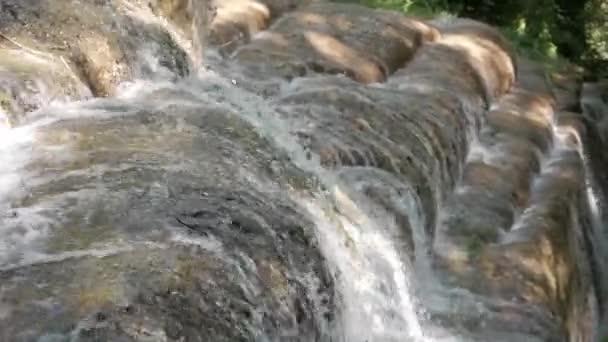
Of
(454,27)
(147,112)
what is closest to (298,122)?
(147,112)

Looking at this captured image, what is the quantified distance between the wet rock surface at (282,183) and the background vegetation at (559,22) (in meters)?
5.26

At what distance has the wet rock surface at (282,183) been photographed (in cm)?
334

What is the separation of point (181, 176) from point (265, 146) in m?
1.02

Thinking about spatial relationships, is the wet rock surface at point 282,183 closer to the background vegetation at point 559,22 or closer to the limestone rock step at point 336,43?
the limestone rock step at point 336,43

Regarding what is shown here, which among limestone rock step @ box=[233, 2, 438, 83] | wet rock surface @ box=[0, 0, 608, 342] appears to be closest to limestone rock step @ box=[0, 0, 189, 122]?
wet rock surface @ box=[0, 0, 608, 342]

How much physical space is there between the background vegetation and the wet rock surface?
5263 mm

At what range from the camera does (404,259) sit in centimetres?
604

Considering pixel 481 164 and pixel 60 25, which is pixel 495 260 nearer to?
pixel 481 164

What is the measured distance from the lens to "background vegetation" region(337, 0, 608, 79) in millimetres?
15906

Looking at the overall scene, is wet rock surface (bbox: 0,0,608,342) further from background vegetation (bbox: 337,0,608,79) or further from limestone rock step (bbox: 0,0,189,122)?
background vegetation (bbox: 337,0,608,79)

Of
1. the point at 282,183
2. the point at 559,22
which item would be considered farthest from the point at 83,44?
the point at 559,22

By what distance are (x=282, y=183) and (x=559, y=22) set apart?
42.7 ft

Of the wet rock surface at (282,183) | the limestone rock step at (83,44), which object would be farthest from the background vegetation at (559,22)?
the limestone rock step at (83,44)

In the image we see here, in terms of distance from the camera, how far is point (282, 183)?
465cm
